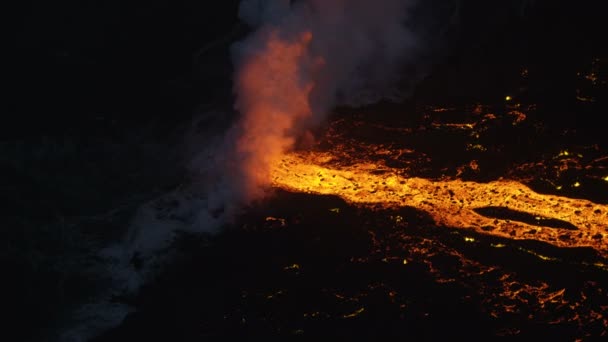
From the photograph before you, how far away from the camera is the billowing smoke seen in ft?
20.0

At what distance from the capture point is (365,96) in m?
6.71

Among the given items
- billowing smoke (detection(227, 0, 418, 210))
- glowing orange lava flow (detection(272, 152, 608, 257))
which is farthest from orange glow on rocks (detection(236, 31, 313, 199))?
glowing orange lava flow (detection(272, 152, 608, 257))

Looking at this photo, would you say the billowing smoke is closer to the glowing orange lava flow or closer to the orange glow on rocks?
the orange glow on rocks

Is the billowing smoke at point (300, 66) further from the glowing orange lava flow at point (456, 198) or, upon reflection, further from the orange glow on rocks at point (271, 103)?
the glowing orange lava flow at point (456, 198)

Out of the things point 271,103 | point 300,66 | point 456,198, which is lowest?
point 456,198

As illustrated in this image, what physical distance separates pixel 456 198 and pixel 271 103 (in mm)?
2840

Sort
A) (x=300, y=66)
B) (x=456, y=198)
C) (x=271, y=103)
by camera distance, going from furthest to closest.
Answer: (x=300, y=66)
(x=271, y=103)
(x=456, y=198)

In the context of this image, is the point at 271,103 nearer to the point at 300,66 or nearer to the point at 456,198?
the point at 300,66

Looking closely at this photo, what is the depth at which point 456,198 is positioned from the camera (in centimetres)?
521

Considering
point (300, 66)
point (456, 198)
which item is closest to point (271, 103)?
point (300, 66)

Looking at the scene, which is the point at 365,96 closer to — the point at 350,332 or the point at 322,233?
the point at 322,233

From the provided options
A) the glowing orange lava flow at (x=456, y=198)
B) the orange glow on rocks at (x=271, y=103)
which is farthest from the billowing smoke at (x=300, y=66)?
the glowing orange lava flow at (x=456, y=198)

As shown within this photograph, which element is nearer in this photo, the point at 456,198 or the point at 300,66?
the point at 456,198

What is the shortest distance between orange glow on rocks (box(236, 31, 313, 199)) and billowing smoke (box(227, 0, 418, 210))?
14mm
